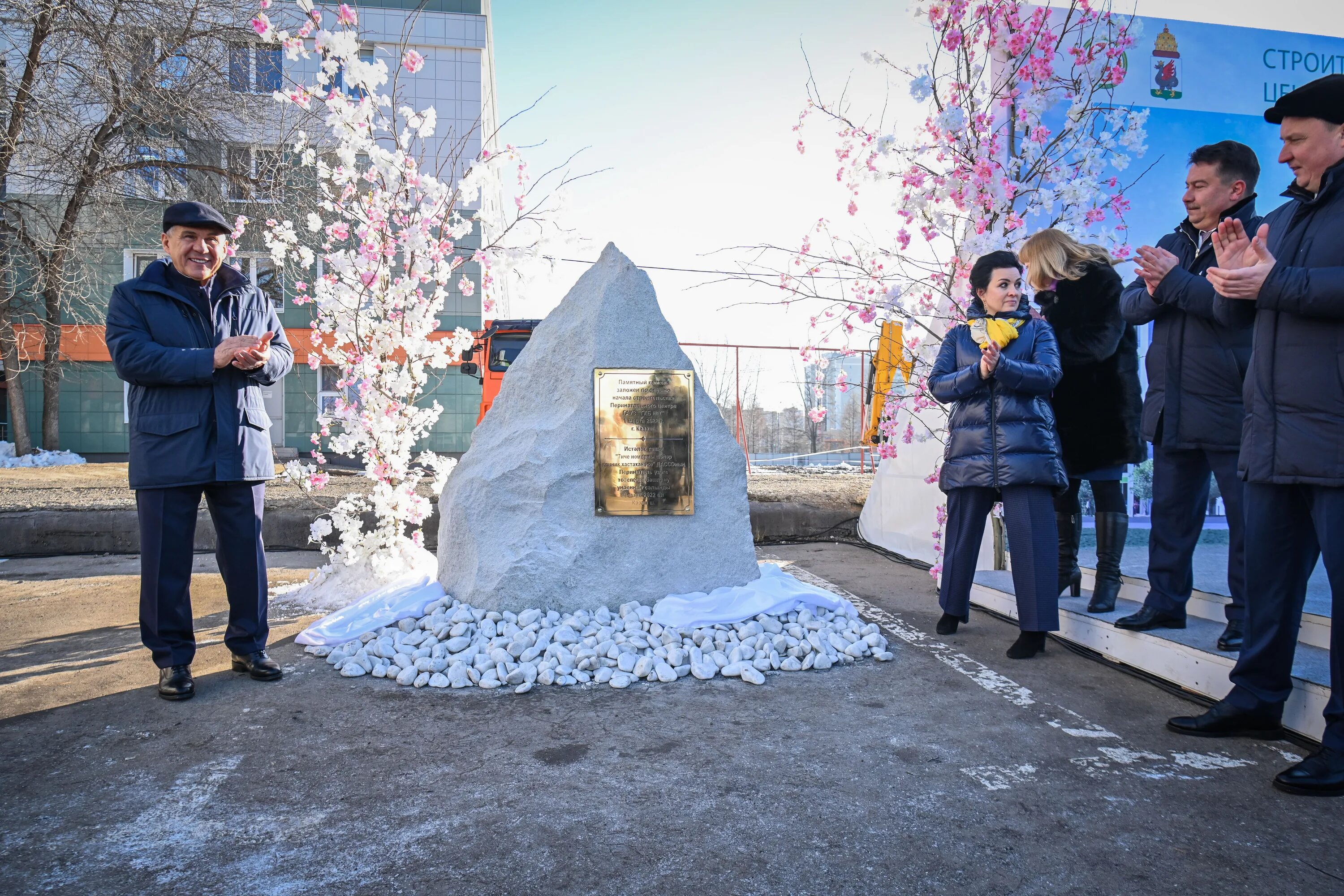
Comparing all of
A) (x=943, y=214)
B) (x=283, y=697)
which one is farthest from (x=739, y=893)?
(x=943, y=214)

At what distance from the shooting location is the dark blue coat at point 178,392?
10.1 feet

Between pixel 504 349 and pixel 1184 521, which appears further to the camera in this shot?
pixel 504 349

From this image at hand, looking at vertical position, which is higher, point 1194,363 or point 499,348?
point 499,348

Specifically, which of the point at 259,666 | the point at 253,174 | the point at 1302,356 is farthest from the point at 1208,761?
the point at 253,174

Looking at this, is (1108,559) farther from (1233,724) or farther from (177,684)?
(177,684)

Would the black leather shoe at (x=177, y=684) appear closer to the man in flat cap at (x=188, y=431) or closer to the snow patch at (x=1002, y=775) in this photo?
the man in flat cap at (x=188, y=431)

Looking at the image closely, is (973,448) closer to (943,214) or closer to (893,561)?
(943,214)

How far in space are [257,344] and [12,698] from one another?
5.54 feet

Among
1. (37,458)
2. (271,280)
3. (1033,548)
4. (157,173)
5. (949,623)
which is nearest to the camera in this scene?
(1033,548)

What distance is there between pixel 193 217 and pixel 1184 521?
14.0 feet

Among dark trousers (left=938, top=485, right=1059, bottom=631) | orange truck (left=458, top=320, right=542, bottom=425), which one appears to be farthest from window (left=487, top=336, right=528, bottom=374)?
dark trousers (left=938, top=485, right=1059, bottom=631)

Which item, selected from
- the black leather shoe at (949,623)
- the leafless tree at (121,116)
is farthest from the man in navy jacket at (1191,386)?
the leafless tree at (121,116)

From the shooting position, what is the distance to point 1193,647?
3.07 metres

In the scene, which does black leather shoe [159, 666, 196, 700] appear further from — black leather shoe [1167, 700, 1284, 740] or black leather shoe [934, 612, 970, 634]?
black leather shoe [1167, 700, 1284, 740]
